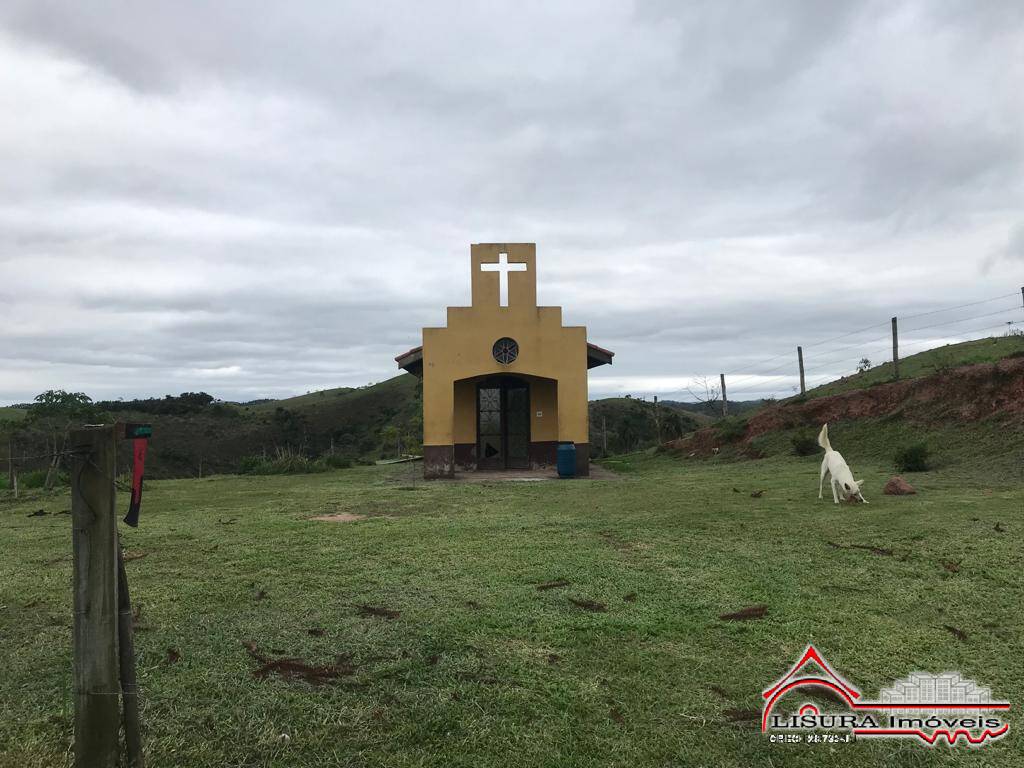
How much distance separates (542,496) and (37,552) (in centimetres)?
718

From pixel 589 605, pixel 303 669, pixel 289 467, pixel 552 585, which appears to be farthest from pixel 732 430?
pixel 303 669

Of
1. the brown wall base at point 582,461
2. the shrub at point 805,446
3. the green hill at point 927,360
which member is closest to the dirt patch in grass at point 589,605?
the brown wall base at point 582,461

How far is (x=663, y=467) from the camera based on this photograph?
18.4 m

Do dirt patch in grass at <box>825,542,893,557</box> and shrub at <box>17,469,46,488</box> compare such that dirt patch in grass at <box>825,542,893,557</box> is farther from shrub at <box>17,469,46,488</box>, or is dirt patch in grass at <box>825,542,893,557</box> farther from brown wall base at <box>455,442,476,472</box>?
shrub at <box>17,469,46,488</box>

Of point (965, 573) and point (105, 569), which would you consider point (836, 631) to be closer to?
point (965, 573)

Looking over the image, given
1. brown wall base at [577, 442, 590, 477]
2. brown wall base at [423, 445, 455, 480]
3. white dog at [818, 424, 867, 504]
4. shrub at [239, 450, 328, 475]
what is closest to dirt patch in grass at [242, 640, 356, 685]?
white dog at [818, 424, 867, 504]

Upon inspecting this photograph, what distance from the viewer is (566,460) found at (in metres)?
15.0

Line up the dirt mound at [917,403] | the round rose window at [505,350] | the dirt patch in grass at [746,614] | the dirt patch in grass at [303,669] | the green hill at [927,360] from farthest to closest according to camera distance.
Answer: the green hill at [927,360]
the round rose window at [505,350]
the dirt mound at [917,403]
the dirt patch in grass at [746,614]
the dirt patch in grass at [303,669]

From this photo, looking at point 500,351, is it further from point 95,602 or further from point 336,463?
point 95,602

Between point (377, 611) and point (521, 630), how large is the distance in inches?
41.6

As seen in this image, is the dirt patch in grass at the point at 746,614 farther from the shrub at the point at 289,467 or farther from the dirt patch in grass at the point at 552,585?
the shrub at the point at 289,467

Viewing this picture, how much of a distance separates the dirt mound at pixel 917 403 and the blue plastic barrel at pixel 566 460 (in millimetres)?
7045

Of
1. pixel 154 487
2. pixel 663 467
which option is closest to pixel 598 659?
pixel 154 487

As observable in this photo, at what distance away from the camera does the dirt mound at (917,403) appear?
14.8 meters
